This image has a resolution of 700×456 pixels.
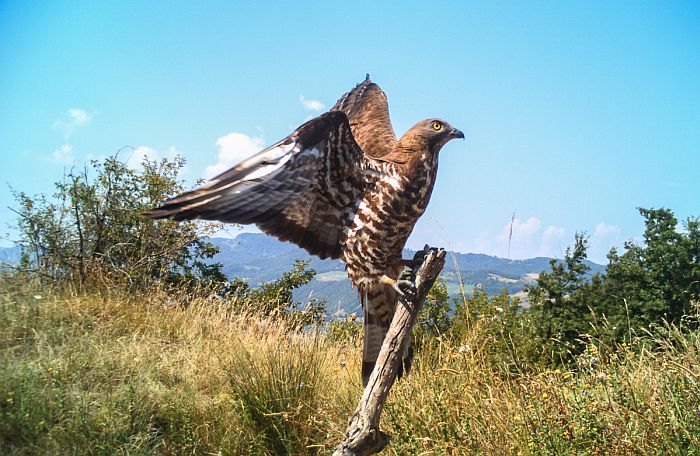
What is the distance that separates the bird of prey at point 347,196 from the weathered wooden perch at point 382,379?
0.74 ft

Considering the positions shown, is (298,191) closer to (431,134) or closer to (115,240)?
(431,134)

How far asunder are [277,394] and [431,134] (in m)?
2.63

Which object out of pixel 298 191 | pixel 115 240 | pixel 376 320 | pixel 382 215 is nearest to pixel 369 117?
pixel 382 215

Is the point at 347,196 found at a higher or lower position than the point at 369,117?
lower

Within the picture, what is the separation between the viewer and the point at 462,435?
3559mm

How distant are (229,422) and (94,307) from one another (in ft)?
10.6

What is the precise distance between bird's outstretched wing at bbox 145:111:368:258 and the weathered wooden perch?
63 centimetres

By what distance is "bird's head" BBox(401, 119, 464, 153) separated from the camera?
3.27 m

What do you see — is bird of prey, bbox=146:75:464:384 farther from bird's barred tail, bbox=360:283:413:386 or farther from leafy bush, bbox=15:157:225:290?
leafy bush, bbox=15:157:225:290

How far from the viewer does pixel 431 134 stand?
3.31 m

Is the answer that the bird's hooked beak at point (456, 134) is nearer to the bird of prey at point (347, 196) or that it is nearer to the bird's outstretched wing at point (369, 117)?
the bird of prey at point (347, 196)

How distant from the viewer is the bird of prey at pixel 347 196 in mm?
2648

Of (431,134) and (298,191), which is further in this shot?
(431,134)

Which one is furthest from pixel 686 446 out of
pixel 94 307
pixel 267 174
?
pixel 94 307
